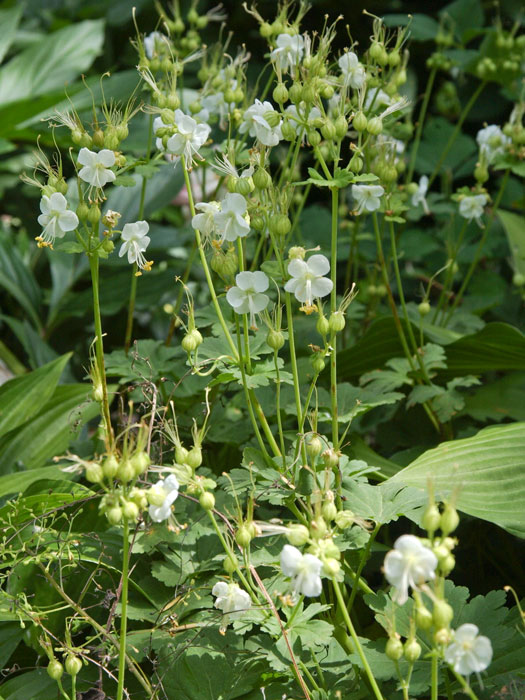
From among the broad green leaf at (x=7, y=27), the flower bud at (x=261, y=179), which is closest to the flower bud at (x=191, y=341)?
the flower bud at (x=261, y=179)

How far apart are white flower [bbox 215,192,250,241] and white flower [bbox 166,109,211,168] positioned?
0.39ft

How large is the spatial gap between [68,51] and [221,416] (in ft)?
4.61

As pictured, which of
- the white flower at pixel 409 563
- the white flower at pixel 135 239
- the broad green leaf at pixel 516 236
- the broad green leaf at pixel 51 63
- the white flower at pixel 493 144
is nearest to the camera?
the white flower at pixel 409 563

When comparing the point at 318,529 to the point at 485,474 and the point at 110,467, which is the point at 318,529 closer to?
the point at 110,467

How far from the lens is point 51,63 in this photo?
213cm

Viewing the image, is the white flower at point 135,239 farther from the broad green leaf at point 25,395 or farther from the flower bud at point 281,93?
the broad green leaf at point 25,395

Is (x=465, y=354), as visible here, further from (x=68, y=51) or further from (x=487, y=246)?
(x=68, y=51)

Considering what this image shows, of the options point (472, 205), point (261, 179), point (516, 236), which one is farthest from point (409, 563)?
point (516, 236)

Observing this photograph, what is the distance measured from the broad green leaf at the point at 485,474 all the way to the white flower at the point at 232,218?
1.09 feet

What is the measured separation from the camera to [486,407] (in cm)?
127

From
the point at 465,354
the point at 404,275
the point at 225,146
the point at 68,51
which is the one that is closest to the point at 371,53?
the point at 225,146

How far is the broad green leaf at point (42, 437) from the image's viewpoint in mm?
1278

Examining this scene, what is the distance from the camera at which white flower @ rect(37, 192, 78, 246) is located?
0.84 meters

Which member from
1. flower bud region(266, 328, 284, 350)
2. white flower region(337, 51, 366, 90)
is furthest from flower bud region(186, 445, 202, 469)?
white flower region(337, 51, 366, 90)
